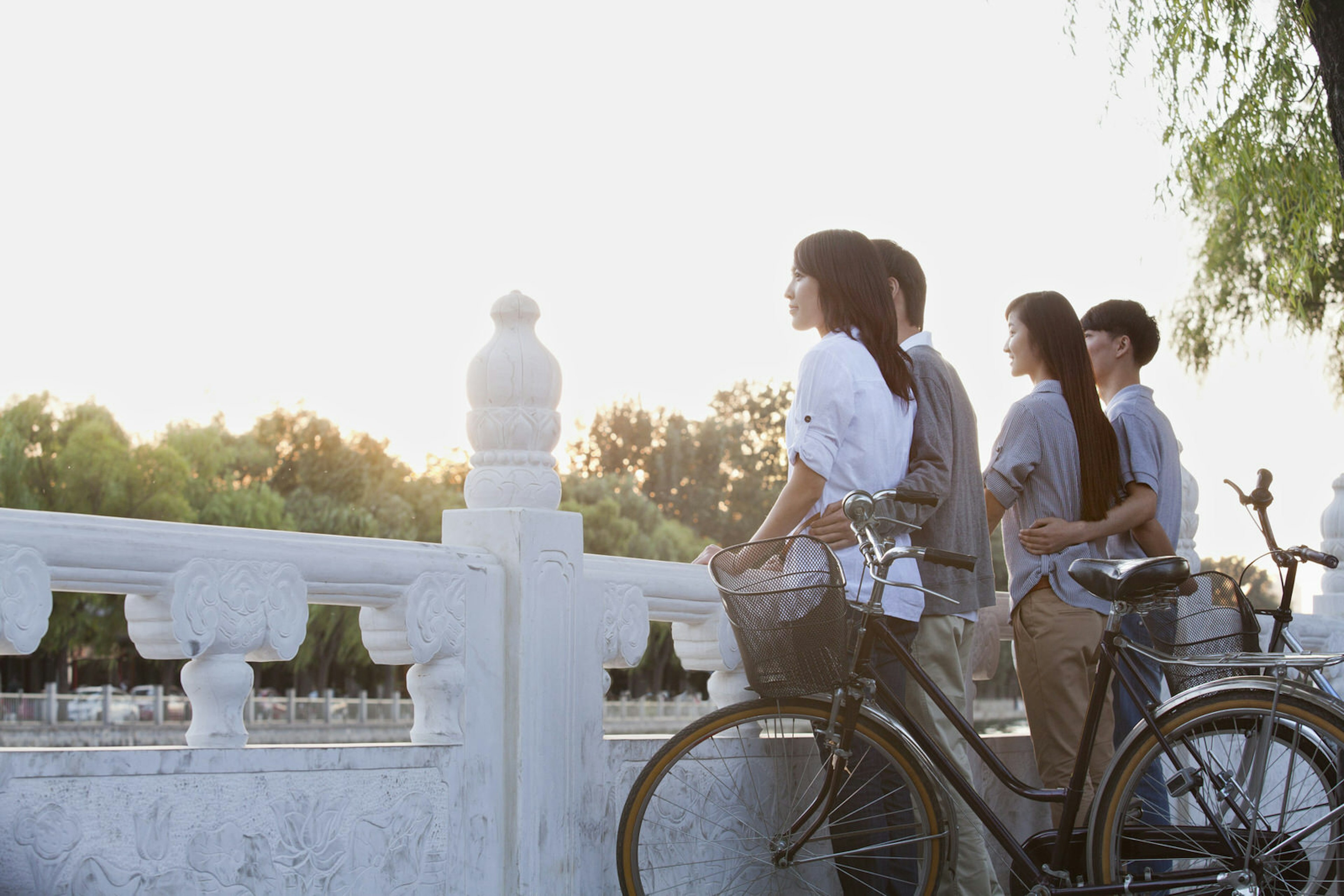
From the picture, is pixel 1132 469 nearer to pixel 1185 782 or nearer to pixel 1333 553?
pixel 1185 782

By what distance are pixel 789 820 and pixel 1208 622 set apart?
150 centimetres

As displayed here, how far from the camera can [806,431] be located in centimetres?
341

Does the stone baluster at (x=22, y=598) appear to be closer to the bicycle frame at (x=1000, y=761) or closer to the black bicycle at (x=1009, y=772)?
the black bicycle at (x=1009, y=772)

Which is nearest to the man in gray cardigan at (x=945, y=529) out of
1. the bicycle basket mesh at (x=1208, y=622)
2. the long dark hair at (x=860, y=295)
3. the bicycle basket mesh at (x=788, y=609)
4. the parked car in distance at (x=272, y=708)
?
the long dark hair at (x=860, y=295)

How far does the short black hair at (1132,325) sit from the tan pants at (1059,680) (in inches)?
39.5

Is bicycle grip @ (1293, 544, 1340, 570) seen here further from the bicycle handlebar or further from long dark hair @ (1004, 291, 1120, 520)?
long dark hair @ (1004, 291, 1120, 520)

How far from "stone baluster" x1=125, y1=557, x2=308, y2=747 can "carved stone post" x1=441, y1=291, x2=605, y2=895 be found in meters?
0.56

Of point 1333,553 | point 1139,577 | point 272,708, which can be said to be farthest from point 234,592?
point 272,708

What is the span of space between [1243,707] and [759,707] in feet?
3.66

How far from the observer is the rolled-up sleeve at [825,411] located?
11.1 feet

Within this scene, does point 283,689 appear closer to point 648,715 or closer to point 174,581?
point 648,715

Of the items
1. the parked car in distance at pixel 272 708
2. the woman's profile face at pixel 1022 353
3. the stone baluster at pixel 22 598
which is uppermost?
the woman's profile face at pixel 1022 353

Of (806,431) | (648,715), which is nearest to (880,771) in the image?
(806,431)

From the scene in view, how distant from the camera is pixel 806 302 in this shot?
3611 mm
